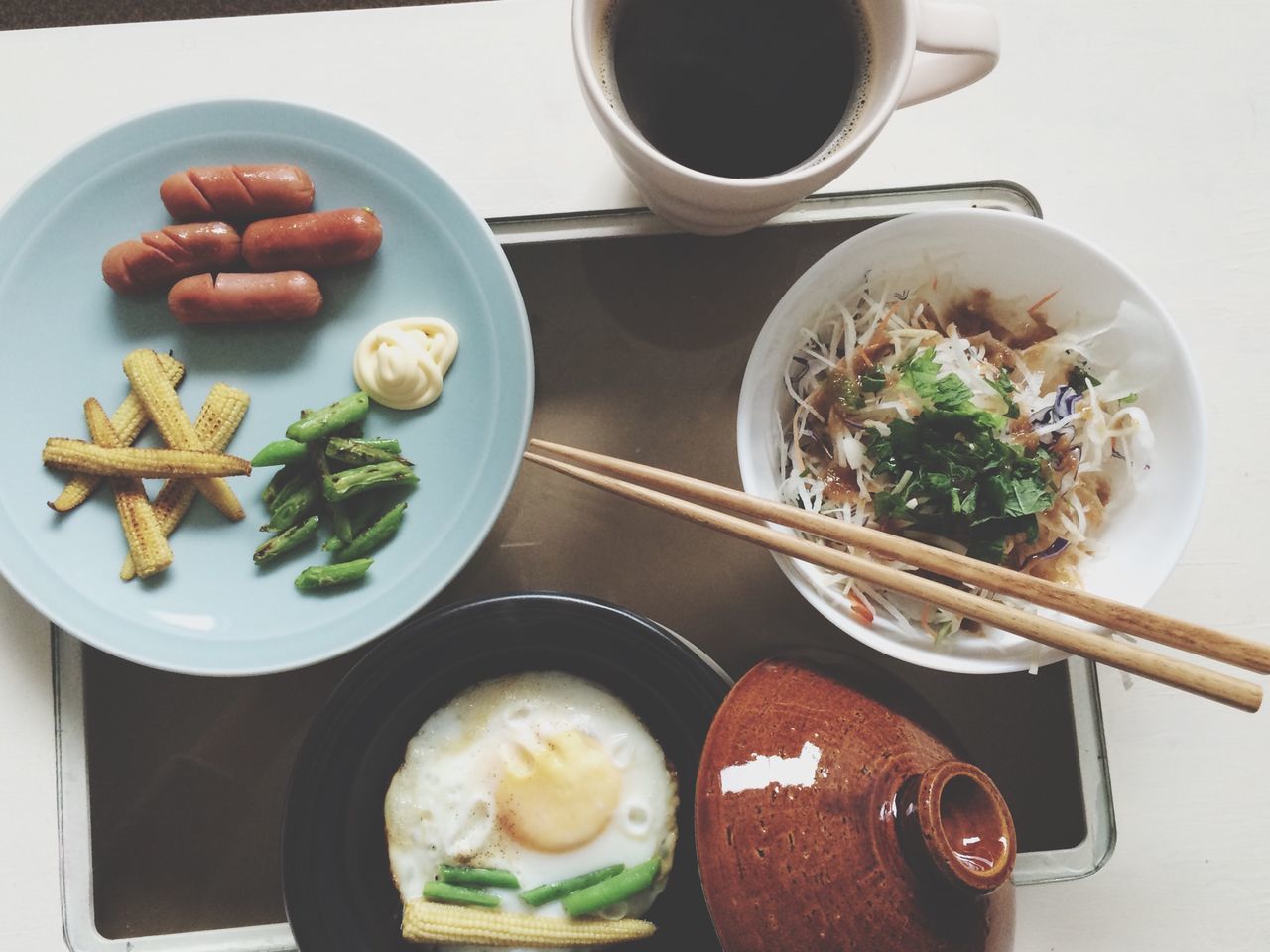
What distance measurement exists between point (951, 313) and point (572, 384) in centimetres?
51

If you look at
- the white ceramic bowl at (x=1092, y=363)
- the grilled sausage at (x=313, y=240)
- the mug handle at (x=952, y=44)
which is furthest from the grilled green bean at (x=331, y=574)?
the mug handle at (x=952, y=44)

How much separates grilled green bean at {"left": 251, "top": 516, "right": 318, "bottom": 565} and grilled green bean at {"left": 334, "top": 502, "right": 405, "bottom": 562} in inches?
1.8

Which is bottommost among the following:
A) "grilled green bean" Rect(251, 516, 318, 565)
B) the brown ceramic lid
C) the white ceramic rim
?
the brown ceramic lid

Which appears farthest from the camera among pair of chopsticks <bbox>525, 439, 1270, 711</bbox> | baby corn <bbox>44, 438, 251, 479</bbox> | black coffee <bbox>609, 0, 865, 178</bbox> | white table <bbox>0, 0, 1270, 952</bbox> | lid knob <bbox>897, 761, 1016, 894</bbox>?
white table <bbox>0, 0, 1270, 952</bbox>

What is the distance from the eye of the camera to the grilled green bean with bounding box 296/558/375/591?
1196 mm

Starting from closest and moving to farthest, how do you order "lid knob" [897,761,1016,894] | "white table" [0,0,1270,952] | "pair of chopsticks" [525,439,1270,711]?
"lid knob" [897,761,1016,894] → "pair of chopsticks" [525,439,1270,711] → "white table" [0,0,1270,952]

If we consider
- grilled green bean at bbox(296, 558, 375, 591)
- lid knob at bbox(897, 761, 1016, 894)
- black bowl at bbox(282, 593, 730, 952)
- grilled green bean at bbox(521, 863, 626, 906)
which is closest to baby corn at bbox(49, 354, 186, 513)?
grilled green bean at bbox(296, 558, 375, 591)

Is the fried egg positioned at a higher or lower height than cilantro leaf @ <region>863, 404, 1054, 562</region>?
lower

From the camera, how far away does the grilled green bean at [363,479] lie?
3.91 feet

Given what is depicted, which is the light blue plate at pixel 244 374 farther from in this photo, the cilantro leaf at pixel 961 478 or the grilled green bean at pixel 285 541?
the cilantro leaf at pixel 961 478

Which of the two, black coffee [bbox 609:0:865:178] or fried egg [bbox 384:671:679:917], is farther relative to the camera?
fried egg [bbox 384:671:679:917]

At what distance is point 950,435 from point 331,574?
0.77 metres

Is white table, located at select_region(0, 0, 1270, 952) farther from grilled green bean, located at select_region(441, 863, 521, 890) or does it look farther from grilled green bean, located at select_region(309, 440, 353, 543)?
grilled green bean, located at select_region(441, 863, 521, 890)

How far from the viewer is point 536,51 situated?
1.36 metres
